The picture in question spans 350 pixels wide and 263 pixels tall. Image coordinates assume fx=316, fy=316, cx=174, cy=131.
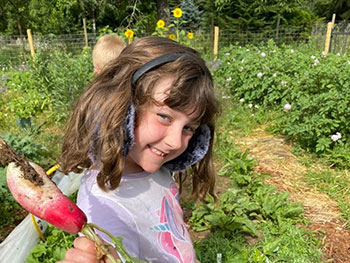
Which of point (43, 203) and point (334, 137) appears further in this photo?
point (334, 137)

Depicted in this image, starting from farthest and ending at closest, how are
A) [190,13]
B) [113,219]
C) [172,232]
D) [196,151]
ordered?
[190,13], [196,151], [172,232], [113,219]

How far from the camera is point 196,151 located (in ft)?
4.58

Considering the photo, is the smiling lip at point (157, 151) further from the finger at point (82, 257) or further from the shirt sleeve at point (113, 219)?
the finger at point (82, 257)

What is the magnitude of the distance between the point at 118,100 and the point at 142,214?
1.23ft

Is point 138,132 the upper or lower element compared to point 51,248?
upper

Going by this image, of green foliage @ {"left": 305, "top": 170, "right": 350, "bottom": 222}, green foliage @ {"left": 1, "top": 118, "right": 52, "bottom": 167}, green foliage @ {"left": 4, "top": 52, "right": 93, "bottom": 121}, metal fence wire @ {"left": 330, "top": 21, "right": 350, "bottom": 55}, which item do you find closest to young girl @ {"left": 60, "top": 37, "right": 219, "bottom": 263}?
green foliage @ {"left": 1, "top": 118, "right": 52, "bottom": 167}

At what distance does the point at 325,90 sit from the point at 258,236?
2420mm

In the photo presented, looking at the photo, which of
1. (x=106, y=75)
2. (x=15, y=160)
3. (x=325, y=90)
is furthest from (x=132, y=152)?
(x=325, y=90)

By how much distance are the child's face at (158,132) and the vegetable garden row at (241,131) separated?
87cm

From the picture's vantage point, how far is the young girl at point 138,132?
38.6 inches

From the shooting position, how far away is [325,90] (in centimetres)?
419

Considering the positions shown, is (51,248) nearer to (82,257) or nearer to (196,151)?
(196,151)

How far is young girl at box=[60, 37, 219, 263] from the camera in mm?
980

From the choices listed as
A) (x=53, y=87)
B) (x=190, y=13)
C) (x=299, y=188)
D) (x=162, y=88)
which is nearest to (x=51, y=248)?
(x=162, y=88)
